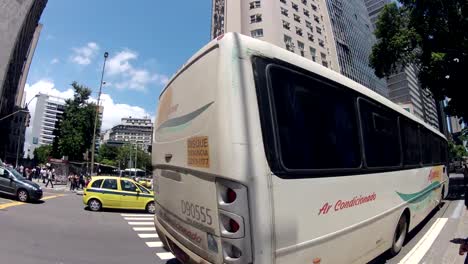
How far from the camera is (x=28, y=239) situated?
7785 mm

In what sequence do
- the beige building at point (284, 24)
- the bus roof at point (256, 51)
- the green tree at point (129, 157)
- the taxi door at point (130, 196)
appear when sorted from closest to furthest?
1. the bus roof at point (256, 51)
2. the taxi door at point (130, 196)
3. the beige building at point (284, 24)
4. the green tree at point (129, 157)

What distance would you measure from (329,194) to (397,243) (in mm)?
3752

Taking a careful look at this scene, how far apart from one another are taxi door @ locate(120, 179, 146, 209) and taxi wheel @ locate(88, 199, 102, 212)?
0.98 meters

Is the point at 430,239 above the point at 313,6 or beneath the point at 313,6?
beneath

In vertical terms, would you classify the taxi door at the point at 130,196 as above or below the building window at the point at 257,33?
below

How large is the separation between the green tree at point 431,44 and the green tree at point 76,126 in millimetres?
50852

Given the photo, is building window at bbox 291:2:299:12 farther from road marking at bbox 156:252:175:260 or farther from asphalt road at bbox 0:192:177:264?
road marking at bbox 156:252:175:260

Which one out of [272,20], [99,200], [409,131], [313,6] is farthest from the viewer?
[313,6]

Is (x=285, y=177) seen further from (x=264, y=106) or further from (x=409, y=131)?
(x=409, y=131)

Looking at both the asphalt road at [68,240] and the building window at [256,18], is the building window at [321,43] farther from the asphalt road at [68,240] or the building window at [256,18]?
the asphalt road at [68,240]

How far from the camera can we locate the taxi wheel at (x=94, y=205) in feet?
47.3

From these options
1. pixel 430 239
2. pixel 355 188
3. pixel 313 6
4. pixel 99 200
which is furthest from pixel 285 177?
pixel 313 6

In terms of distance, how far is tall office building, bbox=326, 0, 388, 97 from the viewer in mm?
69969

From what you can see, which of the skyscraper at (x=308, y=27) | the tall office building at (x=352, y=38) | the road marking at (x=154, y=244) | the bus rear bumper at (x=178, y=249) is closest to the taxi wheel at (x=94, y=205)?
the road marking at (x=154, y=244)
